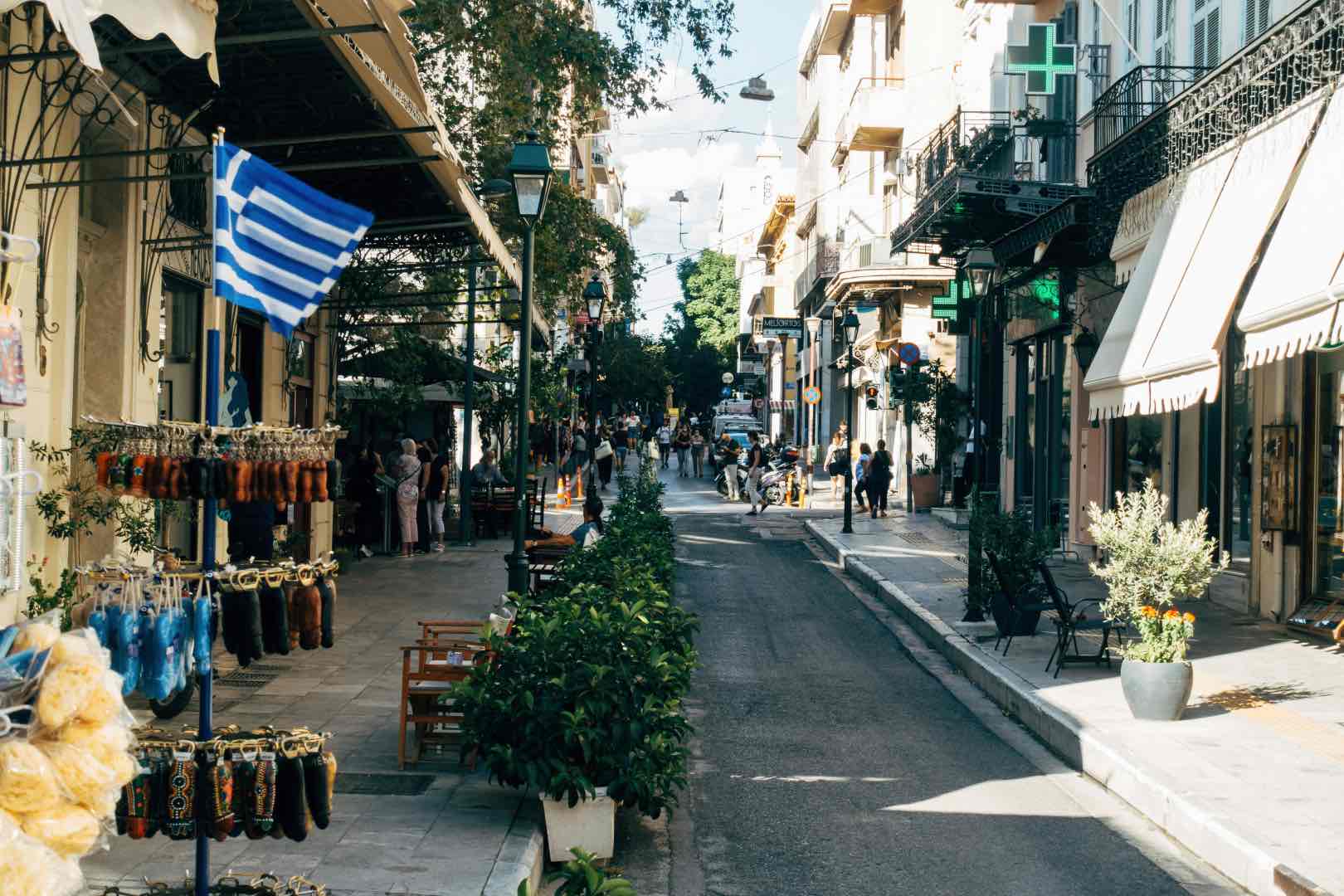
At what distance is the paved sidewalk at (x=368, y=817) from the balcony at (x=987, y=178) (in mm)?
12004

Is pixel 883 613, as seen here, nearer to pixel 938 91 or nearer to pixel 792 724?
pixel 792 724

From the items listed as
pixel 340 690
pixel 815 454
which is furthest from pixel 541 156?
pixel 815 454

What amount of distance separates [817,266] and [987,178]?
116ft

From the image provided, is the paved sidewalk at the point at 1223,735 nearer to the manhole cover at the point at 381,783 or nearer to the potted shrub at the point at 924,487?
the manhole cover at the point at 381,783

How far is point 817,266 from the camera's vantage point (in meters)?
55.2

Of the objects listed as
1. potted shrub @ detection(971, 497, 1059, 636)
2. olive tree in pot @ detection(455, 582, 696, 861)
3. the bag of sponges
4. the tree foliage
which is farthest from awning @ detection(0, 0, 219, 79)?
the tree foliage

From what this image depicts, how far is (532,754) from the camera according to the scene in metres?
6.93

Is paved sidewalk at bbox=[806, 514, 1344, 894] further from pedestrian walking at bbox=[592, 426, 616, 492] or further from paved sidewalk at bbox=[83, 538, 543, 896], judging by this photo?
pedestrian walking at bbox=[592, 426, 616, 492]

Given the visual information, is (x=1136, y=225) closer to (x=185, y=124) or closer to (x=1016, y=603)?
(x=1016, y=603)

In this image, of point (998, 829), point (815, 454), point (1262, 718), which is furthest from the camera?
point (815, 454)

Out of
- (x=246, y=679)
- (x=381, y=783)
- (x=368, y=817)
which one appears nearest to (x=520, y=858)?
(x=368, y=817)

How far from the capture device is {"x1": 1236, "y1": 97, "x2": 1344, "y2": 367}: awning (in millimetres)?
9633

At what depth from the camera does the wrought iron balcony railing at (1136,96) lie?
1700 centimetres

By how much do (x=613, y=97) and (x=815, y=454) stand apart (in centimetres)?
3538
